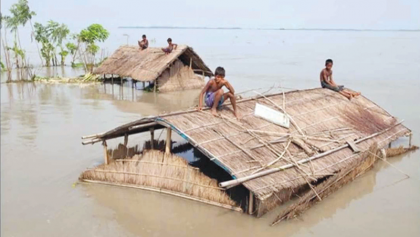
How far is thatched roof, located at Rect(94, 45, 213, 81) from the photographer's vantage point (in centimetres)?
1430

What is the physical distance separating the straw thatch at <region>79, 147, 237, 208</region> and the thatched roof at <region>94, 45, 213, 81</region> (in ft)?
25.0

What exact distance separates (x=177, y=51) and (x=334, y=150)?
29.1ft

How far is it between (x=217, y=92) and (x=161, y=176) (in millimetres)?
1625

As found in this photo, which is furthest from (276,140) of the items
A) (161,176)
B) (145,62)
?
(145,62)

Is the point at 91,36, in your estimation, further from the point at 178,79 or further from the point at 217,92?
the point at 217,92

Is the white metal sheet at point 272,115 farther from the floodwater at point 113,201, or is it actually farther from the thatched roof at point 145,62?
the thatched roof at point 145,62

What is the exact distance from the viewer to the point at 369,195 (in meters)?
6.73

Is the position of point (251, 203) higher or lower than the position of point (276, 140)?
lower

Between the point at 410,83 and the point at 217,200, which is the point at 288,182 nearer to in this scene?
the point at 217,200

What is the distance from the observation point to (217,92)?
678 centimetres

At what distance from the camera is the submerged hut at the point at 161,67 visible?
14.4 meters

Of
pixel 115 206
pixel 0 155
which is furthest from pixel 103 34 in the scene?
pixel 115 206

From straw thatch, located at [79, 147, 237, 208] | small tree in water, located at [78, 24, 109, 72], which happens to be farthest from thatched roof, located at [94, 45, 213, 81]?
straw thatch, located at [79, 147, 237, 208]

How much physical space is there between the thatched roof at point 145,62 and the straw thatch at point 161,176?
25.0ft
